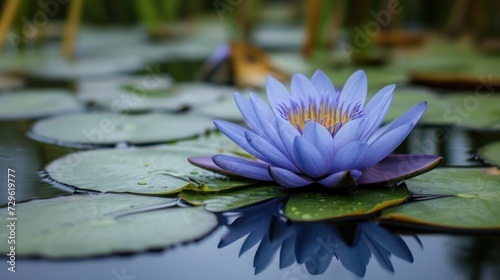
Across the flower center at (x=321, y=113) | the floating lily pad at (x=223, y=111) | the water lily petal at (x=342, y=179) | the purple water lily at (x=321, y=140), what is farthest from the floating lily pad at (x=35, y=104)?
the water lily petal at (x=342, y=179)

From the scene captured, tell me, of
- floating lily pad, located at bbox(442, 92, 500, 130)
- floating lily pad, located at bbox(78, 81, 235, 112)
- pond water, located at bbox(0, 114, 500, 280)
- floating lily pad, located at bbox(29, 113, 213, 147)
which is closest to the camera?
pond water, located at bbox(0, 114, 500, 280)

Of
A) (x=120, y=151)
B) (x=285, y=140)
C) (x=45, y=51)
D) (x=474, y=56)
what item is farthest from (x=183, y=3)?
(x=285, y=140)

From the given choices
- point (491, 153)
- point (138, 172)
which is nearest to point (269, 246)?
point (138, 172)

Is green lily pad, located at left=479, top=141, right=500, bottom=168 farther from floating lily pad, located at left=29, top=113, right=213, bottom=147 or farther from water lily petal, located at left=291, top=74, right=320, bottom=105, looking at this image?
floating lily pad, located at left=29, top=113, right=213, bottom=147

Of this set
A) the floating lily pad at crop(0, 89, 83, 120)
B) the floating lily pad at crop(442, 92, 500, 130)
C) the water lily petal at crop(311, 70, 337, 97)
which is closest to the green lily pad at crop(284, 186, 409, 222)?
the water lily petal at crop(311, 70, 337, 97)

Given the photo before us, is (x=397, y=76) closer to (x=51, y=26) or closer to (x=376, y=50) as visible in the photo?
(x=376, y=50)

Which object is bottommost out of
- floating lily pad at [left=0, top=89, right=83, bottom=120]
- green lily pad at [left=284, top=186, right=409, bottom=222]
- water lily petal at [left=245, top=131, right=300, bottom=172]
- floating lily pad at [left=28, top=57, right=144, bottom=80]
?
floating lily pad at [left=28, top=57, right=144, bottom=80]
